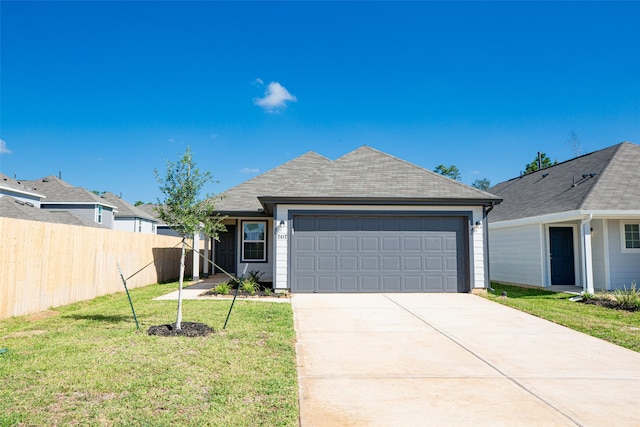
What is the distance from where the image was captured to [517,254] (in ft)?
48.8

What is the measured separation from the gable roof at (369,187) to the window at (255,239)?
67 cm

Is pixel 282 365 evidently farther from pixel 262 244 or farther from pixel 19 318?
pixel 262 244

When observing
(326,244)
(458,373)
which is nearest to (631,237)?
(326,244)

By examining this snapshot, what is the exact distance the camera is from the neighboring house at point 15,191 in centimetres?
2000

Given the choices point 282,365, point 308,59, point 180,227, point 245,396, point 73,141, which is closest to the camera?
point 245,396

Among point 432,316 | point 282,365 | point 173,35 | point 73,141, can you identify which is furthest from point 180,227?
point 73,141

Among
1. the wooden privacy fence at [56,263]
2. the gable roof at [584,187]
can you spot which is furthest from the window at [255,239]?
the gable roof at [584,187]

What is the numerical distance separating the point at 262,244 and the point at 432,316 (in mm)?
7708

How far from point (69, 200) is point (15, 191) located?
19.5 ft

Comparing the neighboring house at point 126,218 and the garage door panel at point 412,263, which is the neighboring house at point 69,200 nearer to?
the neighboring house at point 126,218

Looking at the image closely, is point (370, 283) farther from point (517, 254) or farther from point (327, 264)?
point (517, 254)

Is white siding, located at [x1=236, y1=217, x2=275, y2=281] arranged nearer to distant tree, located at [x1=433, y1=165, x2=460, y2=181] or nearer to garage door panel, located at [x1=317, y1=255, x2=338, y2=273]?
garage door panel, located at [x1=317, y1=255, x2=338, y2=273]

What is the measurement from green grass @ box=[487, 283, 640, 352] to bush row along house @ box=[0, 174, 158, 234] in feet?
56.6

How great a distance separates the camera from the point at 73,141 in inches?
1019
